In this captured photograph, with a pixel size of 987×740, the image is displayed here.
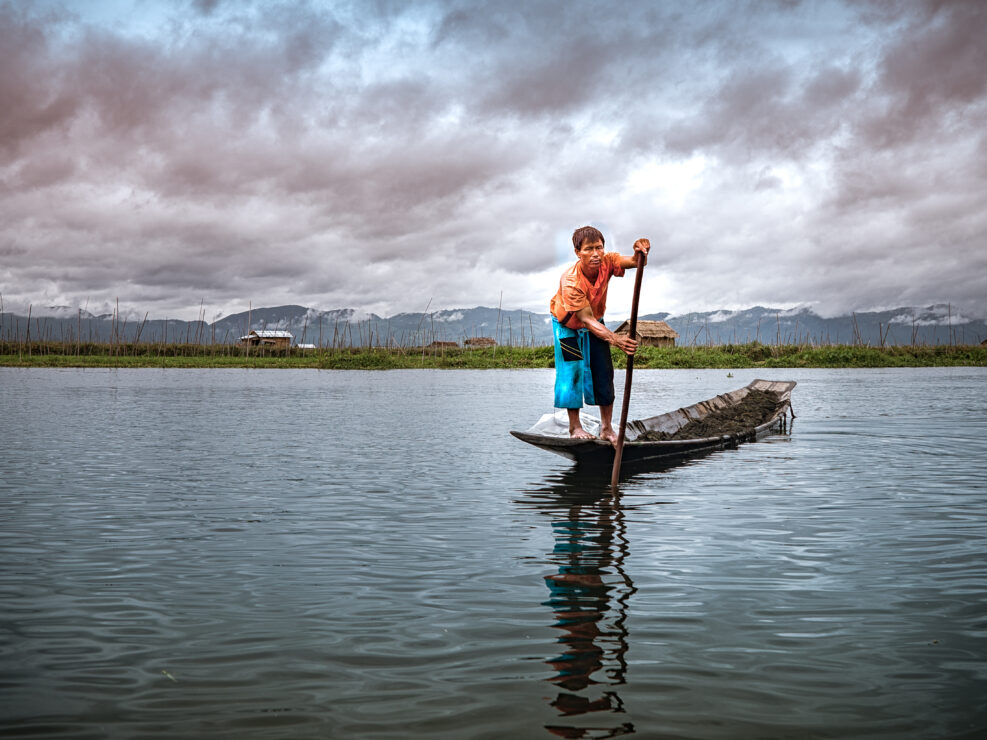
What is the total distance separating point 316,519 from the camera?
5.36 m

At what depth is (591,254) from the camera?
7137 mm

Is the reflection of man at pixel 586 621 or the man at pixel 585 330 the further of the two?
the man at pixel 585 330

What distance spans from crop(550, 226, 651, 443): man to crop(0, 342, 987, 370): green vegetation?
37.3 m

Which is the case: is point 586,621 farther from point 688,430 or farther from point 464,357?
point 464,357

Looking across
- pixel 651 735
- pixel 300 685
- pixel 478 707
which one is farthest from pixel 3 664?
pixel 651 735

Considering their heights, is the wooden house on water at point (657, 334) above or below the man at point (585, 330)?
above

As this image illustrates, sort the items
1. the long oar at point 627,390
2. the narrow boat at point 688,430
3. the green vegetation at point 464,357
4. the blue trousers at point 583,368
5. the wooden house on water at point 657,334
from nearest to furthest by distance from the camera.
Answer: the long oar at point 627,390 < the narrow boat at point 688,430 < the blue trousers at point 583,368 < the green vegetation at point 464,357 < the wooden house on water at point 657,334

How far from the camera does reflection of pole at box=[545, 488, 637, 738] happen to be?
7.93 feet

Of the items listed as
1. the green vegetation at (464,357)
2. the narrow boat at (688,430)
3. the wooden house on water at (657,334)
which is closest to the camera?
the narrow boat at (688,430)

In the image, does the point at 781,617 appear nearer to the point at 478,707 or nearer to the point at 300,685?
the point at 478,707

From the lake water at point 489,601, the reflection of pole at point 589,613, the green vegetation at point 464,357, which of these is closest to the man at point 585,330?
the lake water at point 489,601

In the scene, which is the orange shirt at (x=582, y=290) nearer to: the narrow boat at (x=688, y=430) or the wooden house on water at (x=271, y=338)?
the narrow boat at (x=688, y=430)

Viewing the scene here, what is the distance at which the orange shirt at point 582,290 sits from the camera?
715cm

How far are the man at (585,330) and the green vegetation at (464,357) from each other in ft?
122
